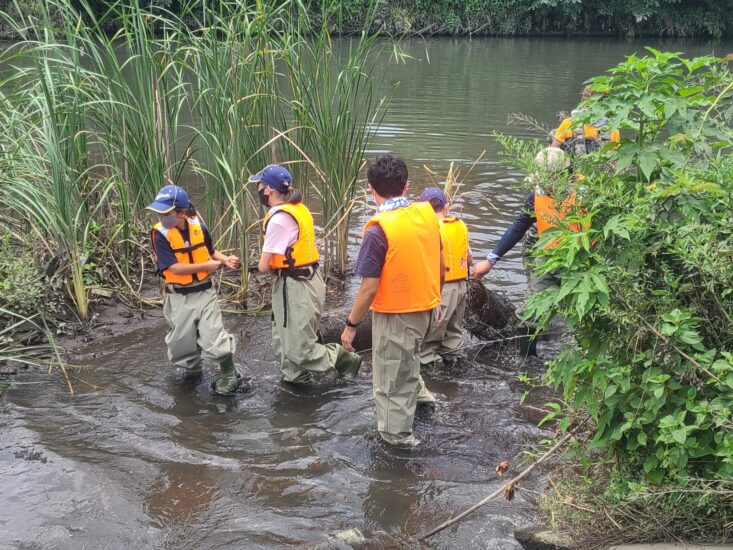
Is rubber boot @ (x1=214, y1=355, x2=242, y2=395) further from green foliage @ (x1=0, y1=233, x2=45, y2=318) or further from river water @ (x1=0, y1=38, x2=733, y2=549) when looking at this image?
green foliage @ (x1=0, y1=233, x2=45, y2=318)

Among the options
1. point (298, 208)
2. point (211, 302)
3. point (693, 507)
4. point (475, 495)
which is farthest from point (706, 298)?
point (211, 302)

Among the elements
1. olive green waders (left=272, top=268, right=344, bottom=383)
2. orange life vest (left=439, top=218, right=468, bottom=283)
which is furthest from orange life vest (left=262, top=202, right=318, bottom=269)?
orange life vest (left=439, top=218, right=468, bottom=283)

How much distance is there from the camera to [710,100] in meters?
3.32

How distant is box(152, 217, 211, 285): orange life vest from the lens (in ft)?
16.9

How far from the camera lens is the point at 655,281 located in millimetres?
3166

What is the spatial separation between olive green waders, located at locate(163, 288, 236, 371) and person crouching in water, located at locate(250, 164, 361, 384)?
16.8 inches

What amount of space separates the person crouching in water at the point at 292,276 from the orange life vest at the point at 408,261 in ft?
3.13

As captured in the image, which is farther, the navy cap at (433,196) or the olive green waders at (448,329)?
the olive green waders at (448,329)

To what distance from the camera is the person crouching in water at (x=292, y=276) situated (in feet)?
16.9

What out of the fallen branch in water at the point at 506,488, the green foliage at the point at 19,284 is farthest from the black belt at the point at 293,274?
the fallen branch in water at the point at 506,488

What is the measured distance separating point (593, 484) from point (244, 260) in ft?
13.1

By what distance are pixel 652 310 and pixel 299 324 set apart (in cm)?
275

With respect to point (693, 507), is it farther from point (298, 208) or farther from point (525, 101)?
point (525, 101)

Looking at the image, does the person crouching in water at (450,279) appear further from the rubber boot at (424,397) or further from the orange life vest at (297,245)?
the orange life vest at (297,245)
